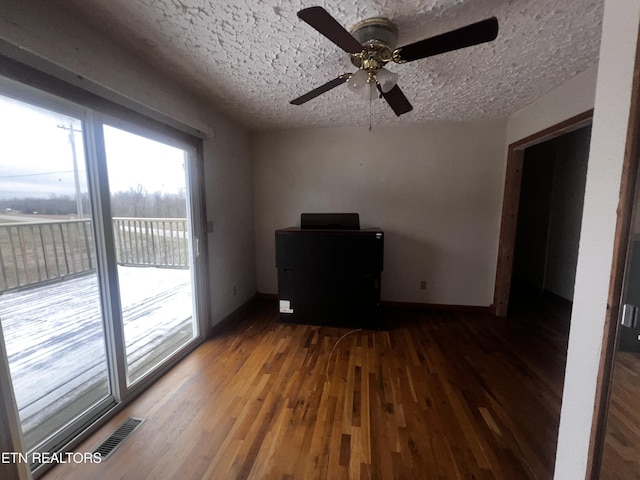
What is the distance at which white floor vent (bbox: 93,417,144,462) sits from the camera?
A: 51.7 inches

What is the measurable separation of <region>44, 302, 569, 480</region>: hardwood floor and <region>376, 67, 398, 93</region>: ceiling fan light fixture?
1969 mm

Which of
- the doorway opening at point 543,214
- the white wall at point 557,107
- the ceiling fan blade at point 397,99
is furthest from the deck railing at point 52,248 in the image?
the doorway opening at point 543,214

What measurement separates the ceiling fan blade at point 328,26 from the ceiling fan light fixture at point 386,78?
0.20 metres

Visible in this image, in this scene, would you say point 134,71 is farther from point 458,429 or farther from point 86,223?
point 458,429

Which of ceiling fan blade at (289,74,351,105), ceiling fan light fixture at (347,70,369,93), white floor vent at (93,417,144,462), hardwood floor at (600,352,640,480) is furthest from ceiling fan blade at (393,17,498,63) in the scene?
white floor vent at (93,417,144,462)

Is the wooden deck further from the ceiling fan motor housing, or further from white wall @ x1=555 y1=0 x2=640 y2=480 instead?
white wall @ x1=555 y1=0 x2=640 y2=480

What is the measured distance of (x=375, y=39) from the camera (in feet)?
4.28

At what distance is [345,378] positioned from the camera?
1.89m

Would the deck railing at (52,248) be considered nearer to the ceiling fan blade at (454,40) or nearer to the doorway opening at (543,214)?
the ceiling fan blade at (454,40)

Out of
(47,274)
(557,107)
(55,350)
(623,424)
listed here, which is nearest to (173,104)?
(47,274)

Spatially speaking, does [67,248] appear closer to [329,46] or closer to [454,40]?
[329,46]

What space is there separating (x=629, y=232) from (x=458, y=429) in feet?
4.43

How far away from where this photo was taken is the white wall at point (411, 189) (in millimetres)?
2924

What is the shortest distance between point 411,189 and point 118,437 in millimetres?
3283
